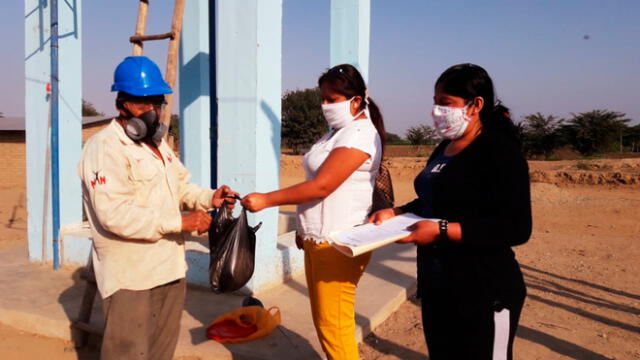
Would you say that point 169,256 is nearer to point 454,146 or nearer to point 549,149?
point 454,146

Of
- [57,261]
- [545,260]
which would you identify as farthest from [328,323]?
[545,260]

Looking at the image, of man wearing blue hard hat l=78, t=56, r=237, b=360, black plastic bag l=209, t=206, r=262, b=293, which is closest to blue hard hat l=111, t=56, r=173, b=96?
man wearing blue hard hat l=78, t=56, r=237, b=360

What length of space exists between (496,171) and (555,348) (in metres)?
2.82

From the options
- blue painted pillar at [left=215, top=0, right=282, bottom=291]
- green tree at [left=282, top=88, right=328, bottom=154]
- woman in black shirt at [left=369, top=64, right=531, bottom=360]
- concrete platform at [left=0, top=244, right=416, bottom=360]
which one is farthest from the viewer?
Result: green tree at [left=282, top=88, right=328, bottom=154]

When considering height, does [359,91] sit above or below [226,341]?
above

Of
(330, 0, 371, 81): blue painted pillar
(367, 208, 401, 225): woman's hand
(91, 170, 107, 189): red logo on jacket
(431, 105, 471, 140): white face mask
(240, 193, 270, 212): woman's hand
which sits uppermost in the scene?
(330, 0, 371, 81): blue painted pillar

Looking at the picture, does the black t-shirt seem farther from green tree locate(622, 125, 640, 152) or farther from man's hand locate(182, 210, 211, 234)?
green tree locate(622, 125, 640, 152)

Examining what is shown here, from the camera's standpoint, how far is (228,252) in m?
2.67

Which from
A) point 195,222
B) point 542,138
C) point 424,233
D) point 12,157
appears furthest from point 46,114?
point 542,138

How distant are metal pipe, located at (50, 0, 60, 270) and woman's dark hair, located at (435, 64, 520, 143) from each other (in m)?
4.53

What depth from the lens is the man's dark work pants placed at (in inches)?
89.0

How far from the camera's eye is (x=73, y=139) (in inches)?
212

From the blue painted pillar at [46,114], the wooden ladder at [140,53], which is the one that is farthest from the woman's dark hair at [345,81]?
the blue painted pillar at [46,114]

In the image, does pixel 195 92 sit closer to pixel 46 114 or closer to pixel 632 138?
pixel 46 114
